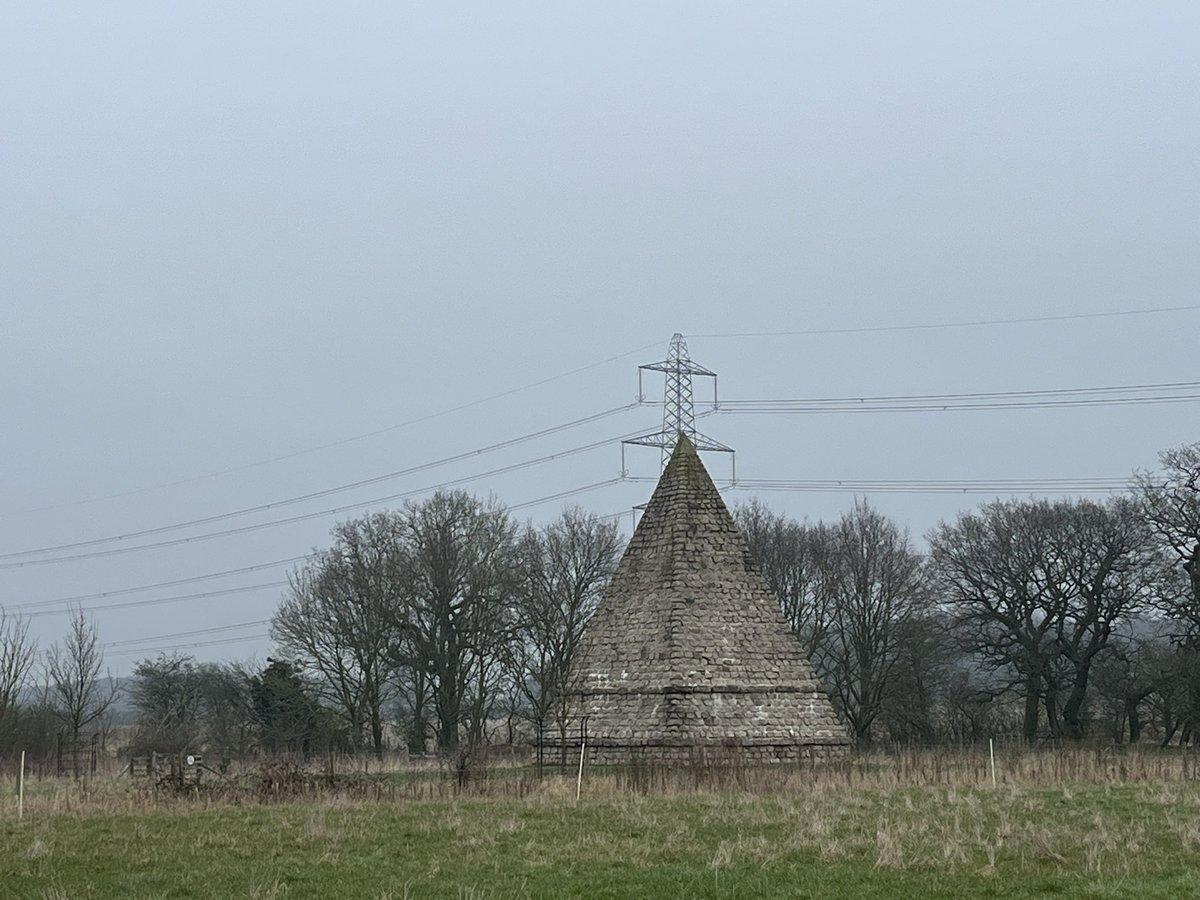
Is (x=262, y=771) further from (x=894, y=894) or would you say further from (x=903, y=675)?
(x=903, y=675)

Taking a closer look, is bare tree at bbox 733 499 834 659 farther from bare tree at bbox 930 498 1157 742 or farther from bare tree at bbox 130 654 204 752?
bare tree at bbox 130 654 204 752

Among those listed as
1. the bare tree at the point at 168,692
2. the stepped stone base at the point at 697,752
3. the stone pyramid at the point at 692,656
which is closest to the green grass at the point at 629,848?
the stepped stone base at the point at 697,752

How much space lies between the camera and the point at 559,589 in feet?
153

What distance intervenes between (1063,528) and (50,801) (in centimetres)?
3653

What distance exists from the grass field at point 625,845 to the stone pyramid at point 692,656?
743 cm

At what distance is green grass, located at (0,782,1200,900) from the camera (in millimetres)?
11461

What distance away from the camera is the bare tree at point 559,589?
145 feet

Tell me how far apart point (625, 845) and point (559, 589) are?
32.4m

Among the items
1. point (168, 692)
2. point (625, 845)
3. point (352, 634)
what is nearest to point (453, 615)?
point (352, 634)

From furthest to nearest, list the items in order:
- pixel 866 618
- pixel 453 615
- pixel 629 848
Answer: pixel 866 618
pixel 453 615
pixel 629 848

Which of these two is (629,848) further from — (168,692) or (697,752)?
(168,692)

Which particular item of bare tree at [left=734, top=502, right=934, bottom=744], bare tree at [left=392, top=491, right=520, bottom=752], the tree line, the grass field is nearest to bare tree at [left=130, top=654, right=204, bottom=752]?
the tree line

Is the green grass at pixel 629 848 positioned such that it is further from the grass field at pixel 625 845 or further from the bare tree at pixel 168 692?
the bare tree at pixel 168 692

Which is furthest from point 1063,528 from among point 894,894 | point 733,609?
point 894,894
